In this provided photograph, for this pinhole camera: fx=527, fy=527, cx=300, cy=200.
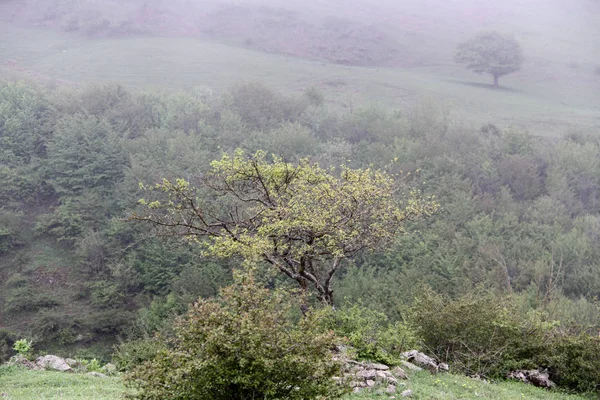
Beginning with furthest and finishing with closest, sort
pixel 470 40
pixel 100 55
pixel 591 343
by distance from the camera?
1. pixel 470 40
2. pixel 100 55
3. pixel 591 343

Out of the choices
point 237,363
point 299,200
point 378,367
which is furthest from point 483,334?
point 237,363

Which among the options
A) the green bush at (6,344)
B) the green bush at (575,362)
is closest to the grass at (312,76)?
the green bush at (6,344)

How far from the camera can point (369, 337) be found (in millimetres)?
14016

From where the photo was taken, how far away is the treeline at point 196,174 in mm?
34250

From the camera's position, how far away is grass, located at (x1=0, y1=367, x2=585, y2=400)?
435 inches

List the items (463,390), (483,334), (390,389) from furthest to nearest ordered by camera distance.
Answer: (483,334) < (463,390) < (390,389)

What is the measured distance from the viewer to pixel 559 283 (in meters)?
35.1

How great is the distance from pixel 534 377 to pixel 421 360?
349 centimetres

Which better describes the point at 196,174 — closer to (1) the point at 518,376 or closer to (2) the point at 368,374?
(1) the point at 518,376

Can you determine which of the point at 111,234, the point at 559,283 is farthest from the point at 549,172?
the point at 111,234

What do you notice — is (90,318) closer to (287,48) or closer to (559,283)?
(559,283)

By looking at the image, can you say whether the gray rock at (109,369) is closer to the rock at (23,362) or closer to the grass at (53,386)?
the grass at (53,386)

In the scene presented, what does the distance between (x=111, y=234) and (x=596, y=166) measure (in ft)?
134

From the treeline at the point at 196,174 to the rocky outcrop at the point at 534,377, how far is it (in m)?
13.2
